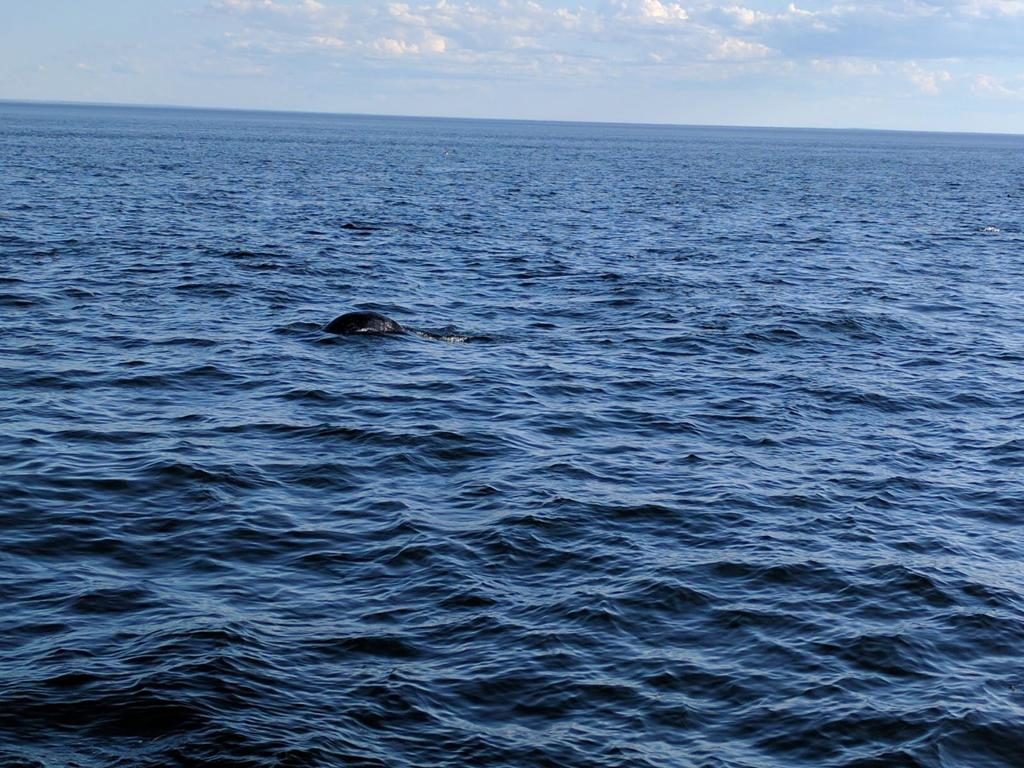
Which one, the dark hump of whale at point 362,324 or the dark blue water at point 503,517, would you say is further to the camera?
the dark hump of whale at point 362,324

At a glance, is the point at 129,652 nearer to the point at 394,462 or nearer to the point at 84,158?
the point at 394,462

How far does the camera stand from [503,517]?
19.6 metres

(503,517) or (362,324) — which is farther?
(362,324)

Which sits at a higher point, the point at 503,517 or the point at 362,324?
the point at 362,324

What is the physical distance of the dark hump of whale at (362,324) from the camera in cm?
3297

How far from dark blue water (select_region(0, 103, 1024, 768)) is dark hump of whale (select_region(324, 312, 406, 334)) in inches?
29.6

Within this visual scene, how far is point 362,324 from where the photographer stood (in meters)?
33.1

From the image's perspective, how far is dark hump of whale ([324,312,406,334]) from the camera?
32969mm

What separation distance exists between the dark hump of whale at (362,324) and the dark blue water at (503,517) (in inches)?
29.6

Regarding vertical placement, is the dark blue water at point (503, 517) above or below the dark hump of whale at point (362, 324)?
below

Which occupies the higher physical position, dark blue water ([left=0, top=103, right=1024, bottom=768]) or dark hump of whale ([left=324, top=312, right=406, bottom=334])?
dark hump of whale ([left=324, top=312, right=406, bottom=334])

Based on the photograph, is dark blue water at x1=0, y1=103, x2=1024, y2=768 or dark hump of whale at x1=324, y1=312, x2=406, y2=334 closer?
dark blue water at x1=0, y1=103, x2=1024, y2=768

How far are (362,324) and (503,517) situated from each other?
14.6 m

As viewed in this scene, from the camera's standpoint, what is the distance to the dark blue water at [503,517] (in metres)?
13.4
